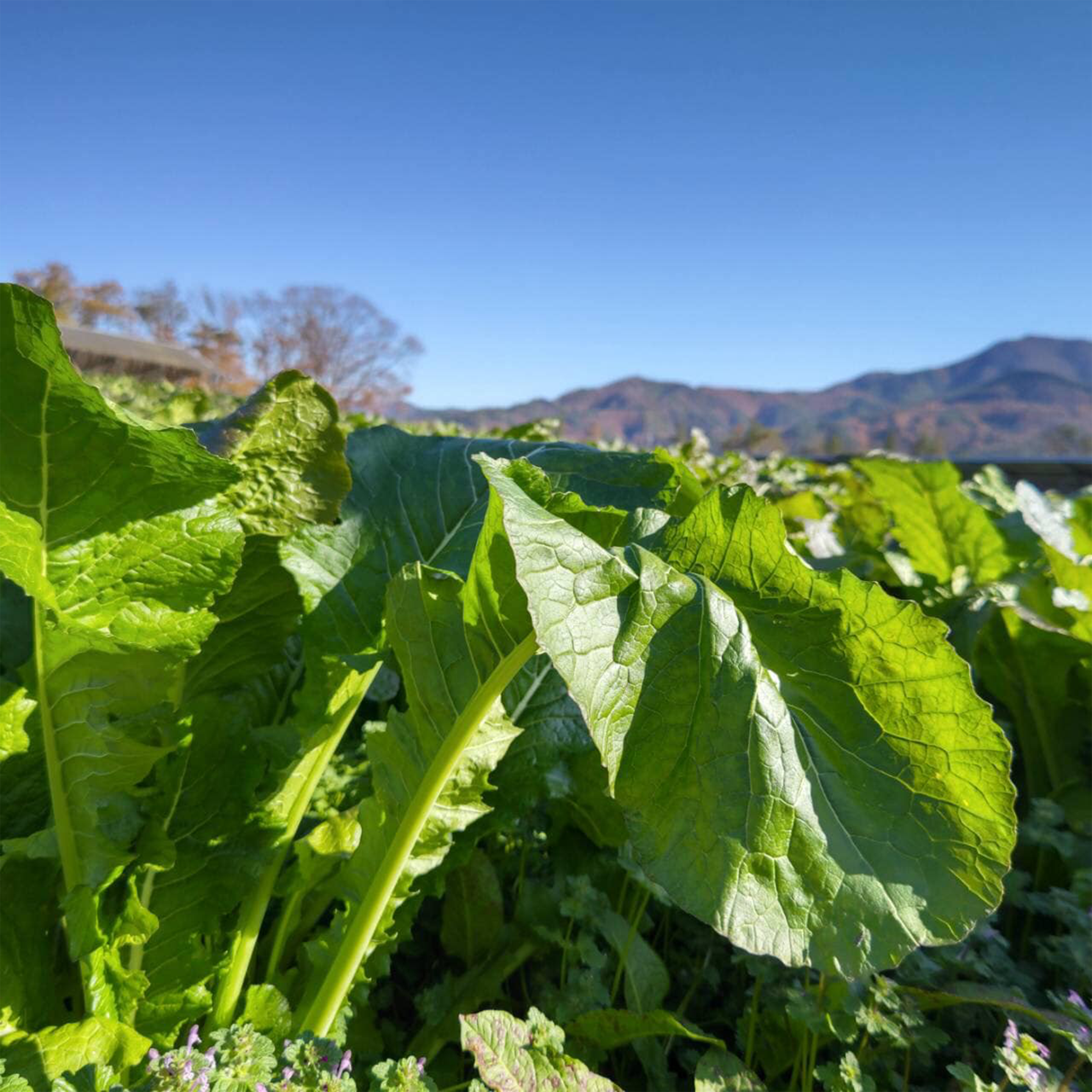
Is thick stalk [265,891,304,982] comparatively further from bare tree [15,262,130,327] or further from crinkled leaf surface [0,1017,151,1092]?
bare tree [15,262,130,327]

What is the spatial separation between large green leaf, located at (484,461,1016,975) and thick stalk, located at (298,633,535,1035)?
9.3 inches

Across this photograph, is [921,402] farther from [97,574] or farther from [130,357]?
[97,574]

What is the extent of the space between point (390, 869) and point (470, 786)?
16 cm

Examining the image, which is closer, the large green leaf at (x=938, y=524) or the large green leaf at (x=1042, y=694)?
the large green leaf at (x=1042, y=694)

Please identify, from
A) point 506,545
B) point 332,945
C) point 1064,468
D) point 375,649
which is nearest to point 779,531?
point 506,545

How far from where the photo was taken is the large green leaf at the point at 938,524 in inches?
87.4

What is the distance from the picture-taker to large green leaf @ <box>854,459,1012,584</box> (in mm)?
2219

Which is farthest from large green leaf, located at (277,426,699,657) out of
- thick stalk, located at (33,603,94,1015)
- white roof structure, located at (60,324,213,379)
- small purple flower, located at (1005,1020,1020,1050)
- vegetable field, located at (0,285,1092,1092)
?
white roof structure, located at (60,324,213,379)

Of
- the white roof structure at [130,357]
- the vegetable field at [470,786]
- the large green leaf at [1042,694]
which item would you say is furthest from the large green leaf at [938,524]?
the white roof structure at [130,357]

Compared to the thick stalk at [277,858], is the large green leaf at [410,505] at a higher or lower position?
higher

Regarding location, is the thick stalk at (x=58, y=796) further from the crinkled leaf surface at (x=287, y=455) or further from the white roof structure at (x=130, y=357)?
the white roof structure at (x=130, y=357)

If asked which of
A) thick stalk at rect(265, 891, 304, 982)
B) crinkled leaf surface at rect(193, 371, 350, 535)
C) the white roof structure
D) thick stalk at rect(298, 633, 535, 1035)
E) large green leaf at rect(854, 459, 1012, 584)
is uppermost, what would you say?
the white roof structure

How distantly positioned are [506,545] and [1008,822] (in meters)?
0.64

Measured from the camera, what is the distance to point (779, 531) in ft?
3.03
